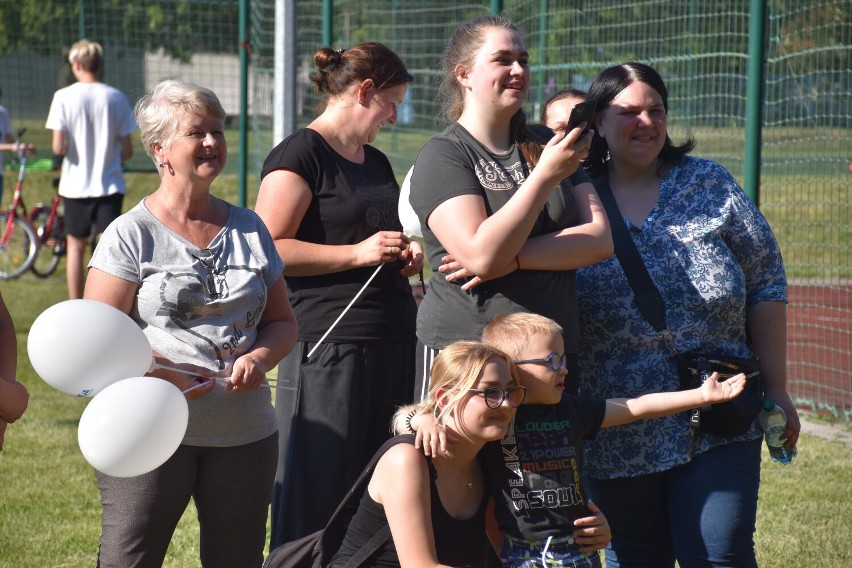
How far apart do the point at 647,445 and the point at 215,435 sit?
121cm

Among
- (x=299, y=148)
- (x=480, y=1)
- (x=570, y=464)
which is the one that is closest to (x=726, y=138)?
(x=480, y=1)

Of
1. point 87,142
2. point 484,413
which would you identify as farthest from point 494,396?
point 87,142

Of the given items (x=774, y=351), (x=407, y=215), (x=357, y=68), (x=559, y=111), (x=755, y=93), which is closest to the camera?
(x=774, y=351)

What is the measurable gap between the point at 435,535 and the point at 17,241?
32.8ft

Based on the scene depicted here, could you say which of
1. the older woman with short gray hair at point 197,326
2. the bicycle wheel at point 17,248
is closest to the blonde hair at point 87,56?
the bicycle wheel at point 17,248

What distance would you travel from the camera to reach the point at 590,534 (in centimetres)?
255

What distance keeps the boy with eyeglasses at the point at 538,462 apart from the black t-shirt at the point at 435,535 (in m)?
0.07

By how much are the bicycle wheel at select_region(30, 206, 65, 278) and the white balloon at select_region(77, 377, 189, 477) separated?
941cm

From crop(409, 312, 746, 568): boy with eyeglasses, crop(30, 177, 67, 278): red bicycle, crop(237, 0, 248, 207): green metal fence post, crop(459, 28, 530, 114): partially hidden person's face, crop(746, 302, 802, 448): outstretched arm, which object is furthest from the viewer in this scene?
crop(30, 177, 67, 278): red bicycle

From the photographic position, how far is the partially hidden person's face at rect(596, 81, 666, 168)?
296 cm

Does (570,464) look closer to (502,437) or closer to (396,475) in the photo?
(502,437)

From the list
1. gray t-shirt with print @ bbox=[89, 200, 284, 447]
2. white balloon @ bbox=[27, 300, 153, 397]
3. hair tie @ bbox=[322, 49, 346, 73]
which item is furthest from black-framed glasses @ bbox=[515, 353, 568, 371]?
hair tie @ bbox=[322, 49, 346, 73]

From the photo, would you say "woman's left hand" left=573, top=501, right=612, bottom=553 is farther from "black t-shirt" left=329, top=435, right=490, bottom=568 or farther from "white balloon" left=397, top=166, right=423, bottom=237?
"white balloon" left=397, top=166, right=423, bottom=237

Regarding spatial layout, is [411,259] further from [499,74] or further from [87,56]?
[87,56]
